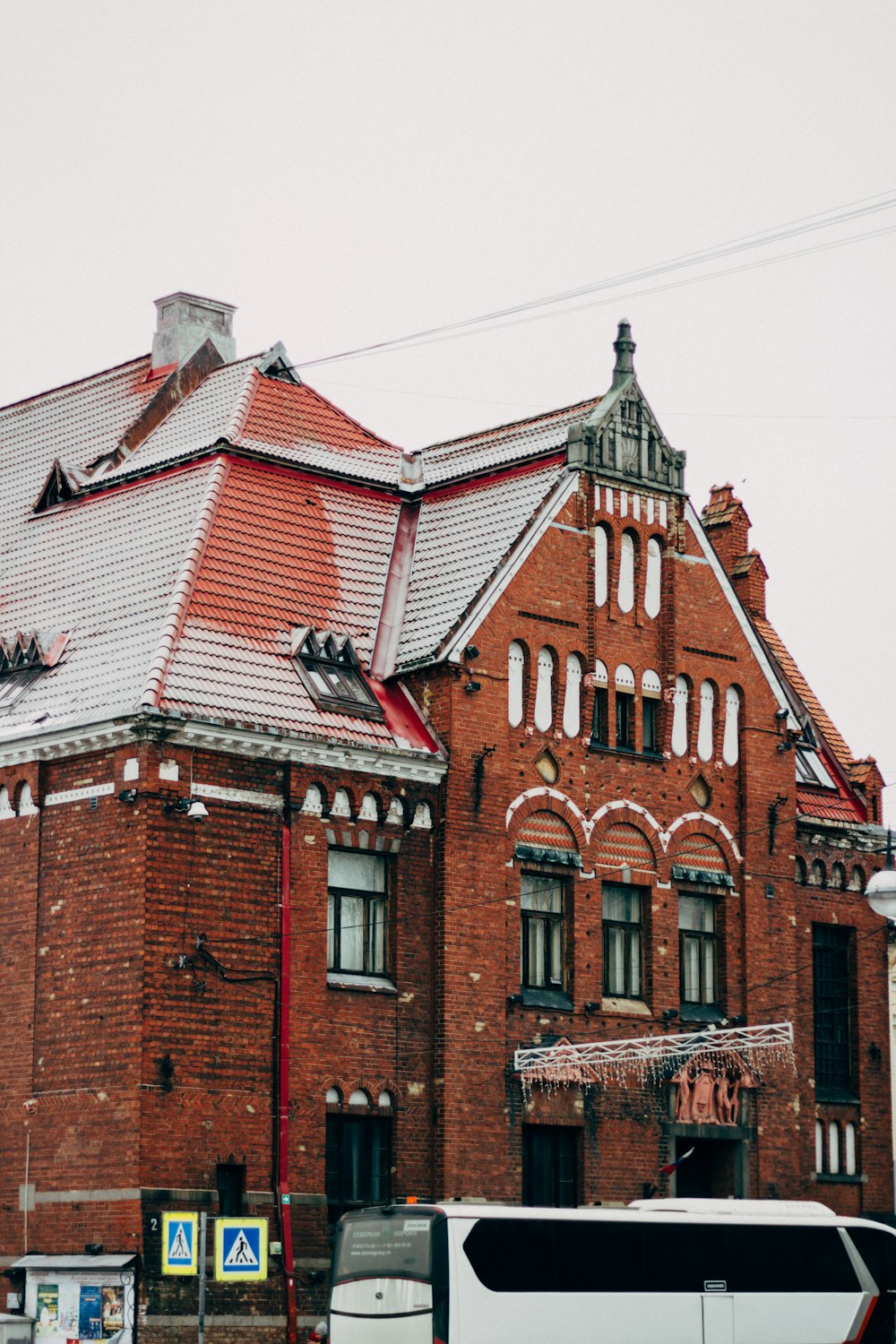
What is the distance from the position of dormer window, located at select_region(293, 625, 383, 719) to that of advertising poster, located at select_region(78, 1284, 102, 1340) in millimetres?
9956

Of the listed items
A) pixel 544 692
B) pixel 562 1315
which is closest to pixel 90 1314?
pixel 562 1315

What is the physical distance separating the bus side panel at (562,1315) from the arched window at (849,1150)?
12.8 meters

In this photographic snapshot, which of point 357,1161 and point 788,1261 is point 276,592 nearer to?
point 357,1161

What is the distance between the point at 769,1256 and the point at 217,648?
1280 centimetres

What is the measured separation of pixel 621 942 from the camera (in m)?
41.6

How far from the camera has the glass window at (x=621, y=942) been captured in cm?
4134

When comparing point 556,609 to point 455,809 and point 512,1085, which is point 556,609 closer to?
point 455,809

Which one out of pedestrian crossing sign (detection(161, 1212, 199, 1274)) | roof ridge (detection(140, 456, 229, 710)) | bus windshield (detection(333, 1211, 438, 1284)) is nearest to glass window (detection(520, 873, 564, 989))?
roof ridge (detection(140, 456, 229, 710))

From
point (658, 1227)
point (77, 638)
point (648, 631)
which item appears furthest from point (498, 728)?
point (658, 1227)

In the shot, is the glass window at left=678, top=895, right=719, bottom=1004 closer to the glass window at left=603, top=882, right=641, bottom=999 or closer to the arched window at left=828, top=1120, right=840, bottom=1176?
the glass window at left=603, top=882, right=641, bottom=999

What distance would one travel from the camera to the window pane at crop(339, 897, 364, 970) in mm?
38125

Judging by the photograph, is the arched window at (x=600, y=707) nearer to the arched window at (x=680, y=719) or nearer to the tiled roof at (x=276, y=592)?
the arched window at (x=680, y=719)

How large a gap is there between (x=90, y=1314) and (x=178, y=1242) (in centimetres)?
424

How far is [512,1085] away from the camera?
38969 millimetres
